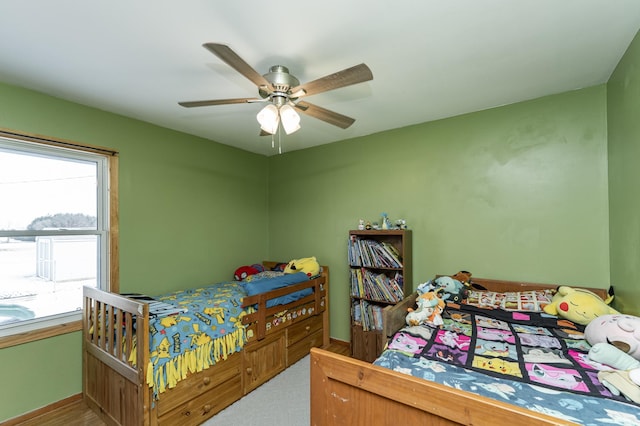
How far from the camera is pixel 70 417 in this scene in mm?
2148

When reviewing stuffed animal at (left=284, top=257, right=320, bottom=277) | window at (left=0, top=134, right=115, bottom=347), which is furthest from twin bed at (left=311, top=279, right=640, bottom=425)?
window at (left=0, top=134, right=115, bottom=347)

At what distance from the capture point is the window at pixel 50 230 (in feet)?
6.97

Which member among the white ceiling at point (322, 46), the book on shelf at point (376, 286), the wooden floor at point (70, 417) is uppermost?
the white ceiling at point (322, 46)

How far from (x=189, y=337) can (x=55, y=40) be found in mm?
1967

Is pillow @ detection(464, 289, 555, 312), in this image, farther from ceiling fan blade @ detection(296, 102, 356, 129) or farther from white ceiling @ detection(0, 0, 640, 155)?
ceiling fan blade @ detection(296, 102, 356, 129)

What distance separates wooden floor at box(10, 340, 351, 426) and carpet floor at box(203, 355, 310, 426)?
880mm

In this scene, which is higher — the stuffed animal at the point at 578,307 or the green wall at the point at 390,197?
the green wall at the point at 390,197

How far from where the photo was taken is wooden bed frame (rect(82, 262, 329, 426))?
5.85ft

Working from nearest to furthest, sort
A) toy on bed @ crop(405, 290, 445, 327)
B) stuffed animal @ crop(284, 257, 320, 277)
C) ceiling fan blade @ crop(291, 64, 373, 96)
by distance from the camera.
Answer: ceiling fan blade @ crop(291, 64, 373, 96), toy on bed @ crop(405, 290, 445, 327), stuffed animal @ crop(284, 257, 320, 277)

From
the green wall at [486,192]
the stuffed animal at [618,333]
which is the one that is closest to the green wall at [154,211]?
the green wall at [486,192]

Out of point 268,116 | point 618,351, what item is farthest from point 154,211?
point 618,351

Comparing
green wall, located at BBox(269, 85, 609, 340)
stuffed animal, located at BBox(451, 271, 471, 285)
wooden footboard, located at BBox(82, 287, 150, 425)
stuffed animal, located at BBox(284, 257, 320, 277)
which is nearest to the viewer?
wooden footboard, located at BBox(82, 287, 150, 425)

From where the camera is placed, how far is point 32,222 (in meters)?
2.22

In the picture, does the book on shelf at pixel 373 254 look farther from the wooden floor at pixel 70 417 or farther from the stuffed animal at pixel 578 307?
the wooden floor at pixel 70 417
